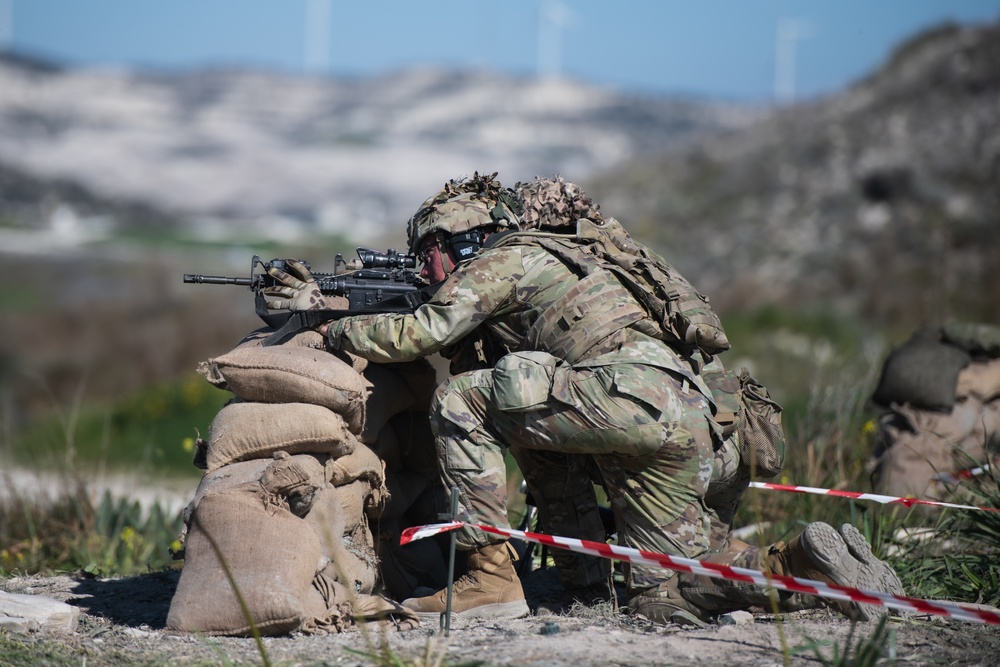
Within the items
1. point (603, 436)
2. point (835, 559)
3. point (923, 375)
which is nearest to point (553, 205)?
point (603, 436)

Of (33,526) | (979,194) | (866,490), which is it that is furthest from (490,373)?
(979,194)

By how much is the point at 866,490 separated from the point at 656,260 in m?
2.73

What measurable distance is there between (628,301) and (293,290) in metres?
1.51

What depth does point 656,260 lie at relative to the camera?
4734mm

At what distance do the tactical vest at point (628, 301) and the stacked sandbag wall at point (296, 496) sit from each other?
908 millimetres

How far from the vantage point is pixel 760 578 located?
12.5 ft

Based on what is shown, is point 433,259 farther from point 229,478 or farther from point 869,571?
point 869,571

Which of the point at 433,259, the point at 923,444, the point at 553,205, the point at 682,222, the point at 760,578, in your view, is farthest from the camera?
the point at 682,222

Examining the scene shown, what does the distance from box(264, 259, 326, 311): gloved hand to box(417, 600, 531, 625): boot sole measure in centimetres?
143

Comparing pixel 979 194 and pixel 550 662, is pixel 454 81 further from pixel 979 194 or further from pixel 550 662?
pixel 550 662

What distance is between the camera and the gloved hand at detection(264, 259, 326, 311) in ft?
15.7

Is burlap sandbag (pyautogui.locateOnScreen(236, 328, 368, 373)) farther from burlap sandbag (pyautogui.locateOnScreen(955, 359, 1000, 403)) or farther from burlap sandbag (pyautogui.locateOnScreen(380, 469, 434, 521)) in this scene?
burlap sandbag (pyautogui.locateOnScreen(955, 359, 1000, 403))

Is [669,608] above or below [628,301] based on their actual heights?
below

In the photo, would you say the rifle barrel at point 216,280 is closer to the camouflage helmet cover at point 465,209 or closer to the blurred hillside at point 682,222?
the camouflage helmet cover at point 465,209
